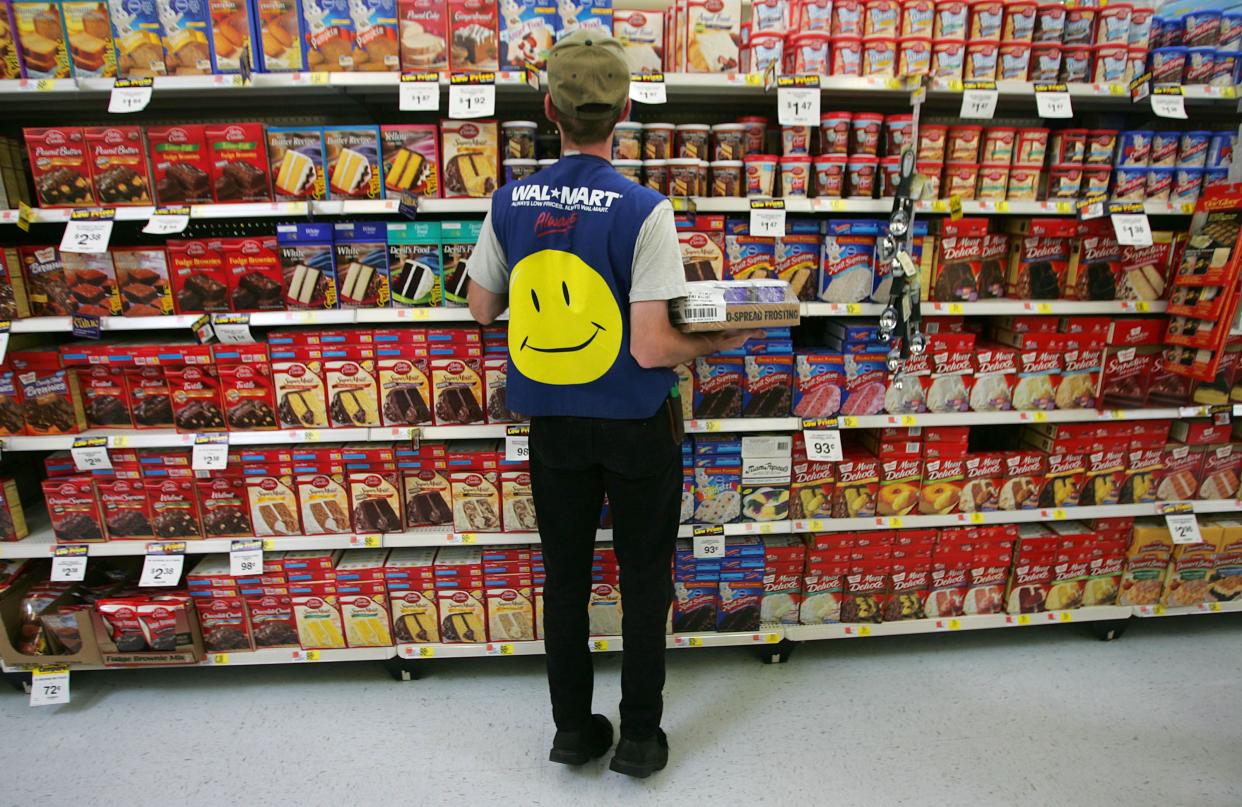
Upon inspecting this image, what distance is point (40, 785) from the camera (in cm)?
210

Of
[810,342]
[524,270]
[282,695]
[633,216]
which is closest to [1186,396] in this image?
[810,342]

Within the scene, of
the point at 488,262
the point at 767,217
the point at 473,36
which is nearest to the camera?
the point at 488,262

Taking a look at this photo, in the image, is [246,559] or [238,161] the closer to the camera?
[238,161]

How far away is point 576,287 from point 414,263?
2.88 ft

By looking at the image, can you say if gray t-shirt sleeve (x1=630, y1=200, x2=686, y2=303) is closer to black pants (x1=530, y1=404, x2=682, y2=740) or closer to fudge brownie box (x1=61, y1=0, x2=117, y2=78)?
black pants (x1=530, y1=404, x2=682, y2=740)

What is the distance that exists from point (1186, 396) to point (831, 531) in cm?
147

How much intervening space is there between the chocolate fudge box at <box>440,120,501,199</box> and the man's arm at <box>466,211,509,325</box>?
428 mm

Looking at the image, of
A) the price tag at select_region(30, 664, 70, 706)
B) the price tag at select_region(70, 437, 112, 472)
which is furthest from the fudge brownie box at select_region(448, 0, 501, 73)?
the price tag at select_region(30, 664, 70, 706)

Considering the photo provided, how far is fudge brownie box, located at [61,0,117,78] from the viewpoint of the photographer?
2115 millimetres

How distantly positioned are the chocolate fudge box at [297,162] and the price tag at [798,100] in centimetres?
151

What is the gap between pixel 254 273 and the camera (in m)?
2.29

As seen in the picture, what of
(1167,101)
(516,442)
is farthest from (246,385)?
(1167,101)

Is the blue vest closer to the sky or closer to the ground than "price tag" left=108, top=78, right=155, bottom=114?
closer to the ground

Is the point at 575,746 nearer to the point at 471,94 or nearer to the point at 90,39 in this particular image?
the point at 471,94
